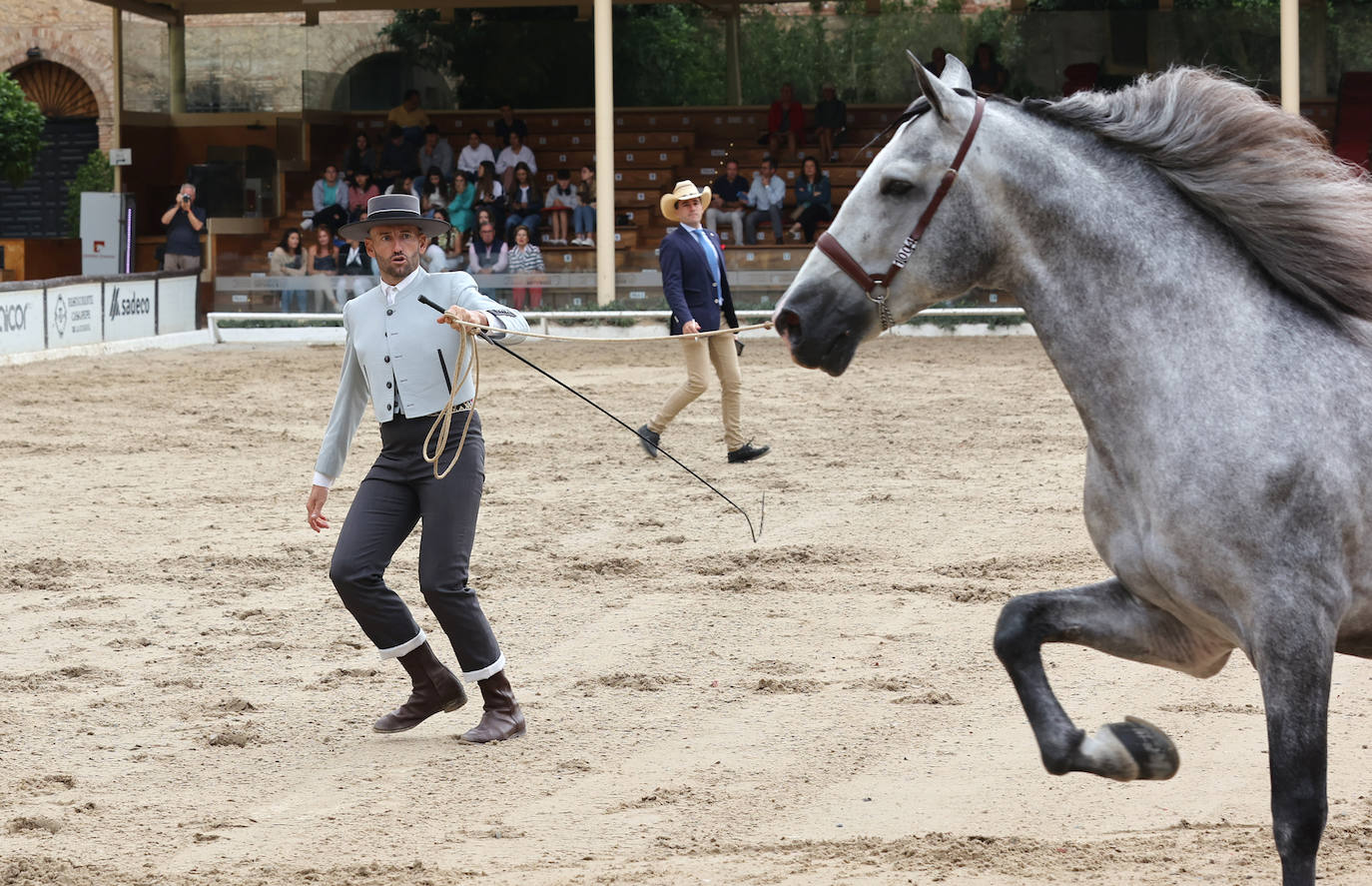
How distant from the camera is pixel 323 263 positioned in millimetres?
21453

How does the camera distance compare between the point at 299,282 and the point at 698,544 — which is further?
the point at 299,282

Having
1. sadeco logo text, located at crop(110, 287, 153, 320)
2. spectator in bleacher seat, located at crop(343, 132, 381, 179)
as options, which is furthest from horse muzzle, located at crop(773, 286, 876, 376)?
spectator in bleacher seat, located at crop(343, 132, 381, 179)

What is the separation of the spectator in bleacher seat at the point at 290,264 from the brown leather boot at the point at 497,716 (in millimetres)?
16605

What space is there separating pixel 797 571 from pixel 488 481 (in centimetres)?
333

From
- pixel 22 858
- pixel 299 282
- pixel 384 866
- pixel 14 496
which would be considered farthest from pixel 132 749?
pixel 299 282

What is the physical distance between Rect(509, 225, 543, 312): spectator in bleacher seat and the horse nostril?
16926 mm

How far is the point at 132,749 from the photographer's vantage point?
211 inches

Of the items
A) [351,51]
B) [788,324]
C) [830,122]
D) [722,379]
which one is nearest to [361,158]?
[351,51]

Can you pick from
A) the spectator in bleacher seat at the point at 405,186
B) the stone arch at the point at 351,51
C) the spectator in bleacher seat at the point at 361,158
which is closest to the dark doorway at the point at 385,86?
the stone arch at the point at 351,51

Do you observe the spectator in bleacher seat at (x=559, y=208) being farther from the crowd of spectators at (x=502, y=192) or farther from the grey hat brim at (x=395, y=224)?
the grey hat brim at (x=395, y=224)

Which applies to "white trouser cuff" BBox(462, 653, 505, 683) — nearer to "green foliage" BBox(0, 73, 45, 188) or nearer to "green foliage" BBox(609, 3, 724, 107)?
"green foliage" BBox(0, 73, 45, 188)

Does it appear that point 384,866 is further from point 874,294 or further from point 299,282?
point 299,282

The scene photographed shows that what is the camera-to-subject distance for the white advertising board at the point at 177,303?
20531 mm

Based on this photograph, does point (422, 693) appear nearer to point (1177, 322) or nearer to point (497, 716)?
point (497, 716)
